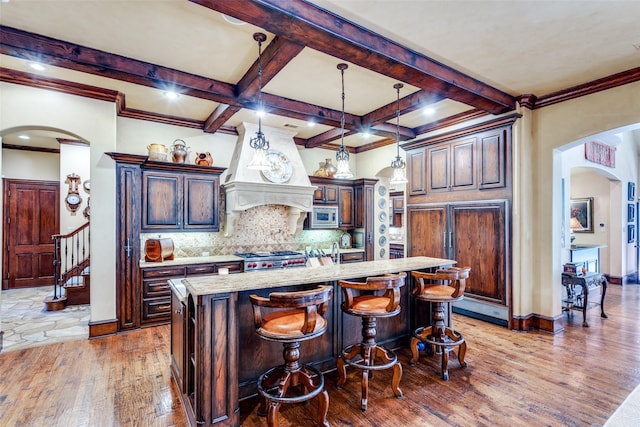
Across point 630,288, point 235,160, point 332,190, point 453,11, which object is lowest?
point 630,288

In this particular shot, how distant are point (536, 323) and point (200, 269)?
183 inches

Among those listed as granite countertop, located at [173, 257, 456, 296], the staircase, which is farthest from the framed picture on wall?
the staircase

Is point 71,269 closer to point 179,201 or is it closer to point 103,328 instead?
point 103,328

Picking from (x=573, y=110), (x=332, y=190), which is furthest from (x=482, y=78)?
(x=332, y=190)

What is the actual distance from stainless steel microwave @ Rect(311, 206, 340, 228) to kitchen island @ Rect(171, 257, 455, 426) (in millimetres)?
2864

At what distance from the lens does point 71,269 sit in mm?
5590

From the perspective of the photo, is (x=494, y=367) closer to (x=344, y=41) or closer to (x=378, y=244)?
(x=344, y=41)

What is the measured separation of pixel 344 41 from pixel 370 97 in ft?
5.66

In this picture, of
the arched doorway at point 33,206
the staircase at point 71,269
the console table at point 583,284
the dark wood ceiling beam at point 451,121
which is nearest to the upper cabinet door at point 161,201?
the staircase at point 71,269

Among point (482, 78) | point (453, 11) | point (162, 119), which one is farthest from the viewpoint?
point (162, 119)

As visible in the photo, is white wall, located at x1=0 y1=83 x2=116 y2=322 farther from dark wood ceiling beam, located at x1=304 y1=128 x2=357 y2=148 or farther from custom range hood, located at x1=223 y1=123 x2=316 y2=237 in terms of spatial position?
dark wood ceiling beam, located at x1=304 y1=128 x2=357 y2=148

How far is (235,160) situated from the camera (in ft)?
17.2

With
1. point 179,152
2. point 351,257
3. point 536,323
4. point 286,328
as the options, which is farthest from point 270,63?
point 536,323

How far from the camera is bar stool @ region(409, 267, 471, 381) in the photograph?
281 centimetres
